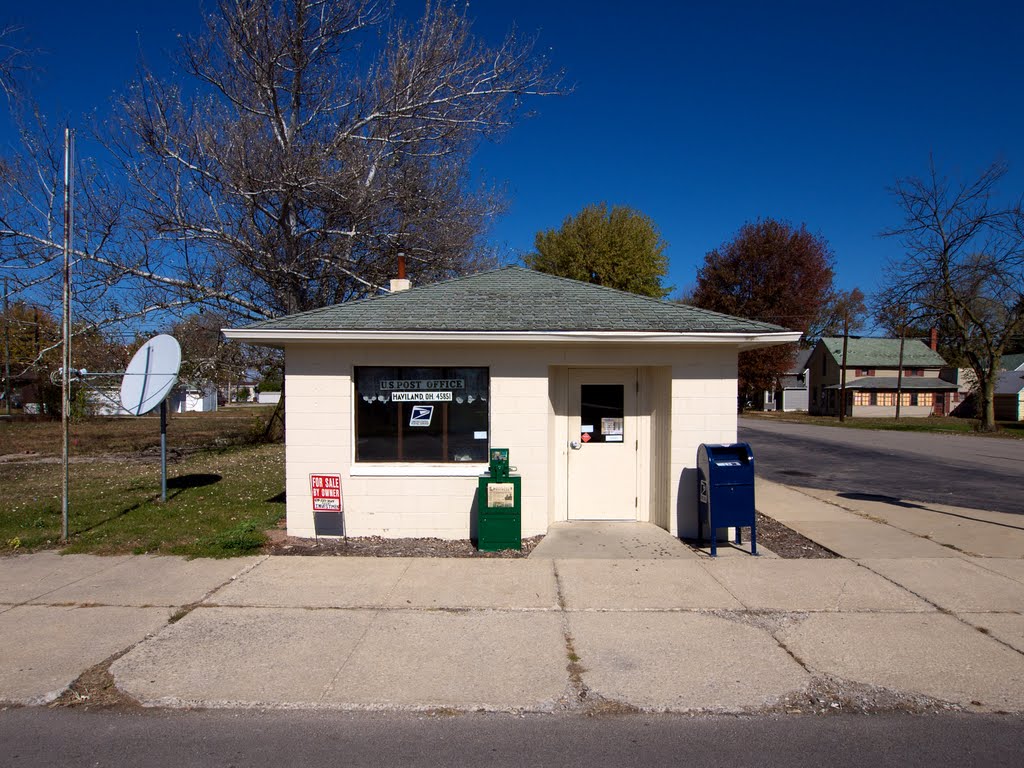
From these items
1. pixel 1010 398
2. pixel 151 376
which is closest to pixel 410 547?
pixel 151 376

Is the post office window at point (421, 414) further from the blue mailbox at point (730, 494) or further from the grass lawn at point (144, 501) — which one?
the blue mailbox at point (730, 494)

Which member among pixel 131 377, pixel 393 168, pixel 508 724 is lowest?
pixel 508 724

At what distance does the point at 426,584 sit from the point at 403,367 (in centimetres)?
279

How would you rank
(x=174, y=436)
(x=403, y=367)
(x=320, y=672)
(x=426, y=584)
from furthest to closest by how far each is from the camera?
1. (x=174, y=436)
2. (x=403, y=367)
3. (x=426, y=584)
4. (x=320, y=672)

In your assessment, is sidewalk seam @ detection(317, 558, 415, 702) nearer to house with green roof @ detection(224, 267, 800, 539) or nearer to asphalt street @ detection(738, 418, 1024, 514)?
house with green roof @ detection(224, 267, 800, 539)

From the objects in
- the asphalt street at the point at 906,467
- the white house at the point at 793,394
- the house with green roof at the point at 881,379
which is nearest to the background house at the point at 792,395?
the white house at the point at 793,394

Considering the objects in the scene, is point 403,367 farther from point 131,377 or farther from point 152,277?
point 152,277

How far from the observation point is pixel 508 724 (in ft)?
12.7

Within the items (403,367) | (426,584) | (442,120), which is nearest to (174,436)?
(442,120)

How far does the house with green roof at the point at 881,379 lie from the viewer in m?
52.4

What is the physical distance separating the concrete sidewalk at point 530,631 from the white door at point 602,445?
142 cm

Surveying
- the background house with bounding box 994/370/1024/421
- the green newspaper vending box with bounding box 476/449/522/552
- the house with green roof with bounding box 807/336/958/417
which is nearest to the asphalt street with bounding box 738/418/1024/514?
the green newspaper vending box with bounding box 476/449/522/552

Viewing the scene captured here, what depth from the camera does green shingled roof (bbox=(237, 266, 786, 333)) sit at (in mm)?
7770

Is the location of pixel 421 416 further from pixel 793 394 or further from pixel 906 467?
pixel 793 394
